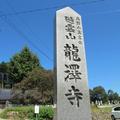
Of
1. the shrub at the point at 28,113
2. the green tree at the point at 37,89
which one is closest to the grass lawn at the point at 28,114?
the shrub at the point at 28,113

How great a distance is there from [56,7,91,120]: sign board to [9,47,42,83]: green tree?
2545 inches

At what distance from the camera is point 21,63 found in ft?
253

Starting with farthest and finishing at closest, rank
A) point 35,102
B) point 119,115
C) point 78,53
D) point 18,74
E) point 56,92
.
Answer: point 18,74 → point 35,102 → point 119,115 → point 78,53 → point 56,92

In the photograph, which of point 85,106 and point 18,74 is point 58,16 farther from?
point 18,74

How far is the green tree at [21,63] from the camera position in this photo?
76188 millimetres

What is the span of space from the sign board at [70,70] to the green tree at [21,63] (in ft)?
212

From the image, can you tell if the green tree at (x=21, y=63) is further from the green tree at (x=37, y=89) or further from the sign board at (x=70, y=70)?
the sign board at (x=70, y=70)

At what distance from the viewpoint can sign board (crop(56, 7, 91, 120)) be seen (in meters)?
10.4

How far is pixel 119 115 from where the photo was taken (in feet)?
122

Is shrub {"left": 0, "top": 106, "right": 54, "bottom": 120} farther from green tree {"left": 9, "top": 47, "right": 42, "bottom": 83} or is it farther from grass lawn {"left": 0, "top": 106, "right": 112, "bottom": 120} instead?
green tree {"left": 9, "top": 47, "right": 42, "bottom": 83}

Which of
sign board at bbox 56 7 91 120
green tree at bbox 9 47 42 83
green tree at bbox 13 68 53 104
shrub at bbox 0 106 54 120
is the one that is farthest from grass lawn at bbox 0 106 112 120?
green tree at bbox 9 47 42 83

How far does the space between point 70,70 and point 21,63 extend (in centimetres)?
6692

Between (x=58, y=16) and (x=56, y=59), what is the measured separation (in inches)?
60.5

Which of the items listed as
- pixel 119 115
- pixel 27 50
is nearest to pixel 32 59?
pixel 27 50
